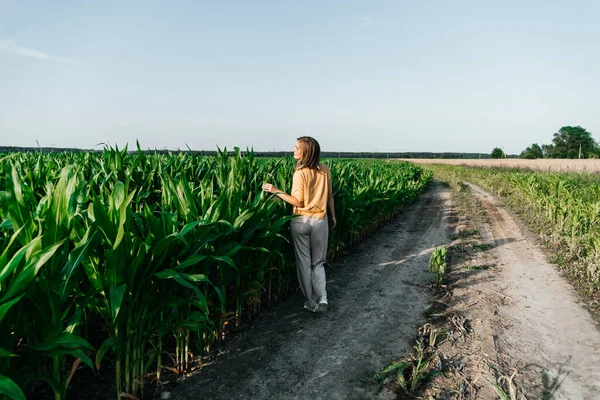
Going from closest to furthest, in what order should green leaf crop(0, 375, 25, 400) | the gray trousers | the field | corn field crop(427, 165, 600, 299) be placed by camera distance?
green leaf crop(0, 375, 25, 400), the field, the gray trousers, corn field crop(427, 165, 600, 299)

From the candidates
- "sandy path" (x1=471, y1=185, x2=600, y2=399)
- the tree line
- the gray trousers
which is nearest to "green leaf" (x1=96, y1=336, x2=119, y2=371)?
the gray trousers

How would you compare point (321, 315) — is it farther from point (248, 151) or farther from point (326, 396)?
point (248, 151)

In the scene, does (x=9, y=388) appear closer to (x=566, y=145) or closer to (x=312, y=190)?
(x=312, y=190)

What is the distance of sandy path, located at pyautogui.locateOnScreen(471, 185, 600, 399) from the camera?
3229mm

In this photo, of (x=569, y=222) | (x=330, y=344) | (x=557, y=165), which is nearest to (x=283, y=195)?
(x=330, y=344)

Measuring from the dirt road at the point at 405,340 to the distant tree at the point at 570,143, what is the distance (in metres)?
112

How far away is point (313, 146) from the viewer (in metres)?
4.19

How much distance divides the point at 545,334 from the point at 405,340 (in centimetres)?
167

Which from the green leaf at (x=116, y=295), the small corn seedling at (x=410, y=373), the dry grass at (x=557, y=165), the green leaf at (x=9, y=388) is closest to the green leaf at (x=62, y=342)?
the green leaf at (x=116, y=295)

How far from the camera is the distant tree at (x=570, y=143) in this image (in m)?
97.0

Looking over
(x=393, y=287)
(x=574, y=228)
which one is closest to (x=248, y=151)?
(x=393, y=287)

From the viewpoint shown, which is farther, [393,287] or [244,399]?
[393,287]

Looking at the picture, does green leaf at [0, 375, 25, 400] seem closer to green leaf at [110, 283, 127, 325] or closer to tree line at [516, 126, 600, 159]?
green leaf at [110, 283, 127, 325]

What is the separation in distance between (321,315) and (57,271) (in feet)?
10.2
